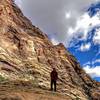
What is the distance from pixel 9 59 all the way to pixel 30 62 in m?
4.80

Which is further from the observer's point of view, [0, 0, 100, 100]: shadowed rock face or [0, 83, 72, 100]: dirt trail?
[0, 0, 100, 100]: shadowed rock face

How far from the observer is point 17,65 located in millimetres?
62781

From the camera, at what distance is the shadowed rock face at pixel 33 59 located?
203 feet

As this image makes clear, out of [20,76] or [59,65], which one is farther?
[59,65]

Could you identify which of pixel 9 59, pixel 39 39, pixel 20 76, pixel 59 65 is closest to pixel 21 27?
pixel 39 39

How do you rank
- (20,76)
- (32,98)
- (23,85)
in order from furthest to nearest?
(20,76), (23,85), (32,98)

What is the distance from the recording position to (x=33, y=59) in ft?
226

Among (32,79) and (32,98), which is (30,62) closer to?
(32,79)

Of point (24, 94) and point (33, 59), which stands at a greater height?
point (33, 59)

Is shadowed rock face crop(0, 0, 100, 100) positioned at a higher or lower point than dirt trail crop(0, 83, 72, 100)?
higher

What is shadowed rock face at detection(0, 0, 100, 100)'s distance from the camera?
6174 cm

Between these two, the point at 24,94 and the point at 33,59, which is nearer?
the point at 24,94

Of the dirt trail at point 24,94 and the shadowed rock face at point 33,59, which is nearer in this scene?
the dirt trail at point 24,94

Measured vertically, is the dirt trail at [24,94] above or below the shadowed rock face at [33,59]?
below
